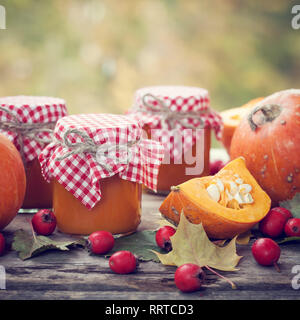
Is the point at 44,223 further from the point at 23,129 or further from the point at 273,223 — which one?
the point at 273,223

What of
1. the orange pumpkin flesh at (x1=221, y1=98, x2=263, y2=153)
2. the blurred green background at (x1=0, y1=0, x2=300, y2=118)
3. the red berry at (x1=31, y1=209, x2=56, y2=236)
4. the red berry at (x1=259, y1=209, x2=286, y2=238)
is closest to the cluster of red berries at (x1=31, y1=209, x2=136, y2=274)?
the red berry at (x1=31, y1=209, x2=56, y2=236)

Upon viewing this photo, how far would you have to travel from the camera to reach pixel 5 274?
1.13 meters

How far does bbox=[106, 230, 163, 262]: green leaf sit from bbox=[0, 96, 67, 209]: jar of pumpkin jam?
0.33 m

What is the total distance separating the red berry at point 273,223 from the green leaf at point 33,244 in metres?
0.48

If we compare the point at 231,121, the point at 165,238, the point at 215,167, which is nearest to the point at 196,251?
the point at 165,238

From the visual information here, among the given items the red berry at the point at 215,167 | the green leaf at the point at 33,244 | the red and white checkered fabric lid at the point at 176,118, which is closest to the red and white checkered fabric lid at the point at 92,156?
the green leaf at the point at 33,244

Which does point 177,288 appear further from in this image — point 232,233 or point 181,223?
point 232,233

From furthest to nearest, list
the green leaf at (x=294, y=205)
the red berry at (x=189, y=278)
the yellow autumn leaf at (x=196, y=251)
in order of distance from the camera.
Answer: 1. the green leaf at (x=294, y=205)
2. the yellow autumn leaf at (x=196, y=251)
3. the red berry at (x=189, y=278)

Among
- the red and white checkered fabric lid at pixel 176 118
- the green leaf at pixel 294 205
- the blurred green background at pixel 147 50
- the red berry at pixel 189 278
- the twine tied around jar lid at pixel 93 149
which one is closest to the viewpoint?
the red berry at pixel 189 278

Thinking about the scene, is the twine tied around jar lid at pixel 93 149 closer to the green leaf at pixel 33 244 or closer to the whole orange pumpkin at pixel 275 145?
the green leaf at pixel 33 244

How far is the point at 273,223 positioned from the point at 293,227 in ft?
0.18

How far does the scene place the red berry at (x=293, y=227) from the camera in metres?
1.30

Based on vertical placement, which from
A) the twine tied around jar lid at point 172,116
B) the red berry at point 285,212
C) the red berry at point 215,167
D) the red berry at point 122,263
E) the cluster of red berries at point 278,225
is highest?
the twine tied around jar lid at point 172,116

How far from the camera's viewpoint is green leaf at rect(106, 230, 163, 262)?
4.04ft
